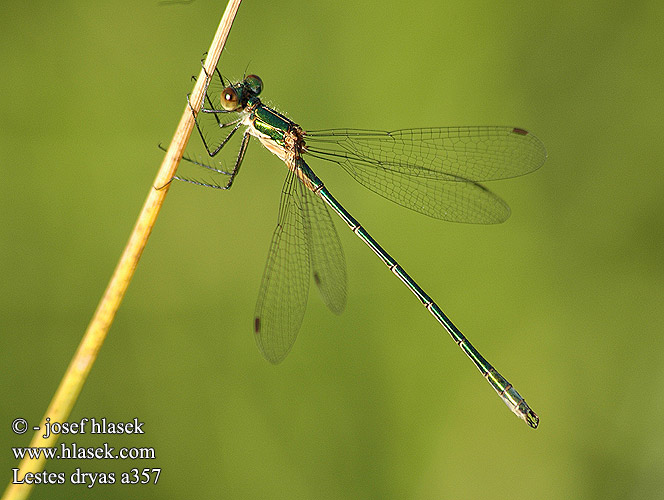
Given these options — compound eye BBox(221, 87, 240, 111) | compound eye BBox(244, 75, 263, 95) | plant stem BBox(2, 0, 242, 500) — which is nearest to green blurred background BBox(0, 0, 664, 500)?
compound eye BBox(244, 75, 263, 95)

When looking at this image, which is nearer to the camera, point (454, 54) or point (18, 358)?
point (18, 358)

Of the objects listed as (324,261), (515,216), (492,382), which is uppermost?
(324,261)

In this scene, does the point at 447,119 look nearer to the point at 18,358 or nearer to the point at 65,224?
the point at 65,224

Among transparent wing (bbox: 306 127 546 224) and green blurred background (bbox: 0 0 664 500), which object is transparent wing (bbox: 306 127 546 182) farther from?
green blurred background (bbox: 0 0 664 500)

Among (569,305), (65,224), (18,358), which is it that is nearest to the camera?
(18,358)

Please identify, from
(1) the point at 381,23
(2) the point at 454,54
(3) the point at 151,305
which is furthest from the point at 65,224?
Answer: (2) the point at 454,54

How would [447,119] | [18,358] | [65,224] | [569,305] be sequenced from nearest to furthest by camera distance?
[18,358], [65,224], [569,305], [447,119]

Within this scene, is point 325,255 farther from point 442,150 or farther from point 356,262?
point 442,150
